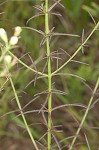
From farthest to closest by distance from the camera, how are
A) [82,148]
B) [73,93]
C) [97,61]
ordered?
[97,61] → [73,93] → [82,148]

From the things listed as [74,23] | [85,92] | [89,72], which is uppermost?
[74,23]

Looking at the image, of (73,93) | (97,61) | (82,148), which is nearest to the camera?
(82,148)

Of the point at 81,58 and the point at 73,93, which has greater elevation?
the point at 81,58

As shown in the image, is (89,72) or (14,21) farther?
(14,21)

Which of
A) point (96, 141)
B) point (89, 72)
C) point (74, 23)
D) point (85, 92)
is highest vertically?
point (74, 23)

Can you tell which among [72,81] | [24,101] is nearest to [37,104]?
[24,101]

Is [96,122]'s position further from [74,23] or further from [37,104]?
[74,23]

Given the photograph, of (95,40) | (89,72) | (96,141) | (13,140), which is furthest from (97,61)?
(13,140)

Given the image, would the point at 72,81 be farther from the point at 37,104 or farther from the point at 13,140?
the point at 13,140

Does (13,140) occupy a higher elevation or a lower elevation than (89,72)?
lower
